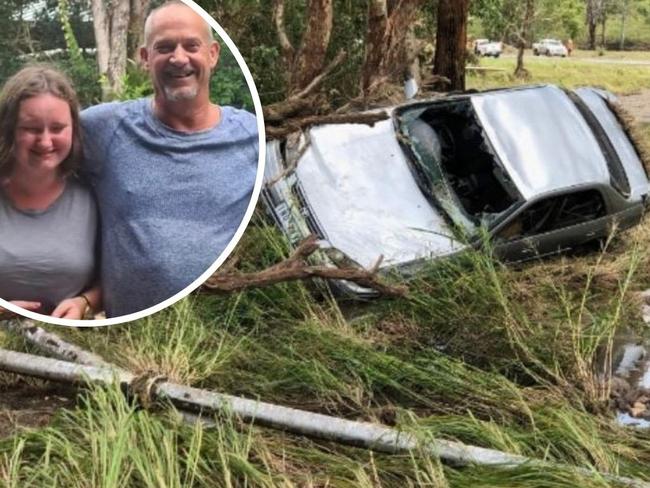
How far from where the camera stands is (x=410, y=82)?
8.56 meters

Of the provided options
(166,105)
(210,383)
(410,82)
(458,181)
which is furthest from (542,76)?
(166,105)

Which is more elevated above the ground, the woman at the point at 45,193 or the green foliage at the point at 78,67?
the green foliage at the point at 78,67

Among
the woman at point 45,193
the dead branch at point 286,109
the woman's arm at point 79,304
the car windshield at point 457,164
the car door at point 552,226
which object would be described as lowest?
the car door at point 552,226

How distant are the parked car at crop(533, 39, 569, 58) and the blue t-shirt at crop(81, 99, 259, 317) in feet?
140

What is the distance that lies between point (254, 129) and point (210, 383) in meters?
2.14

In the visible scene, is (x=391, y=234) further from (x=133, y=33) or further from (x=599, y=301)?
(x=133, y=33)

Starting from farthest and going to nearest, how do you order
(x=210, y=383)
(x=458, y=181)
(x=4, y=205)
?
1. (x=458, y=181)
2. (x=210, y=383)
3. (x=4, y=205)

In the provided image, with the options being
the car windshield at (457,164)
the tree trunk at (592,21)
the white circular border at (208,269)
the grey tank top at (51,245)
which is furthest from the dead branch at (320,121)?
the tree trunk at (592,21)

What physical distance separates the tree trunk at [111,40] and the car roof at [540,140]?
13.7ft

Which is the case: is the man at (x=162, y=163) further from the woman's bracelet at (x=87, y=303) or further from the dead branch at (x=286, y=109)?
the dead branch at (x=286, y=109)

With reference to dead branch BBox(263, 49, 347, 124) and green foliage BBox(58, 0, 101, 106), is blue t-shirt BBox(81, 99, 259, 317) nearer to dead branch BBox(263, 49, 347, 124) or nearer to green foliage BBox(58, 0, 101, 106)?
green foliage BBox(58, 0, 101, 106)

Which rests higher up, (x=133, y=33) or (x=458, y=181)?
(x=133, y=33)

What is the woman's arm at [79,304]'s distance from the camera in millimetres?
2400

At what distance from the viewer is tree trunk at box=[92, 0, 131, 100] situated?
2.26 meters
